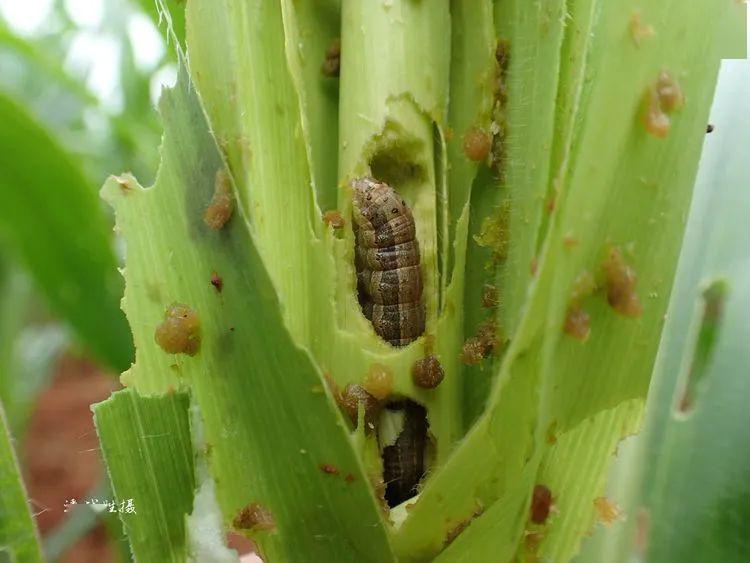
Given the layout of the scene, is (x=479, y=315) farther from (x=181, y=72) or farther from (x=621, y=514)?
(x=181, y=72)

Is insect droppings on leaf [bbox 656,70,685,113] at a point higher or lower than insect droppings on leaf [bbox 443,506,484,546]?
higher

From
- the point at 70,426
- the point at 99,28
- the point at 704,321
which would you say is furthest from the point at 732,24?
the point at 70,426

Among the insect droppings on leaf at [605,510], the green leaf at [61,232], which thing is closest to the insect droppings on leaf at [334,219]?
the insect droppings on leaf at [605,510]

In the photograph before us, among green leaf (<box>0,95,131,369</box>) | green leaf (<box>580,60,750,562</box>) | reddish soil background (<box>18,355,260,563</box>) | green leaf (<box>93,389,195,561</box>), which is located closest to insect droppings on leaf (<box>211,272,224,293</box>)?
green leaf (<box>93,389,195,561</box>)

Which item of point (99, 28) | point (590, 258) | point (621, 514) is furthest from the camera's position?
point (99, 28)

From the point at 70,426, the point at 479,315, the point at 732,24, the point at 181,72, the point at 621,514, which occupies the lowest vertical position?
the point at 621,514

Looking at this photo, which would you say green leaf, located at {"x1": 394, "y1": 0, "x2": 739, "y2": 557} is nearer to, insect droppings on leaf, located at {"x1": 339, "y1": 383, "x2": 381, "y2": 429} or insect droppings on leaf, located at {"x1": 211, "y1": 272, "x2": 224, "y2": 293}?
insect droppings on leaf, located at {"x1": 339, "y1": 383, "x2": 381, "y2": 429}
